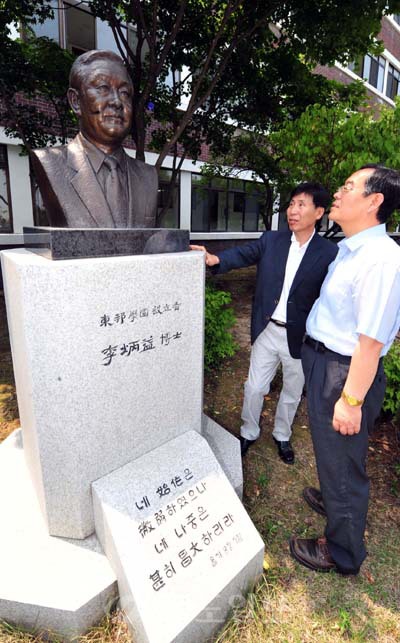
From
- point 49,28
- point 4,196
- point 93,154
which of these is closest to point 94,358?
point 93,154

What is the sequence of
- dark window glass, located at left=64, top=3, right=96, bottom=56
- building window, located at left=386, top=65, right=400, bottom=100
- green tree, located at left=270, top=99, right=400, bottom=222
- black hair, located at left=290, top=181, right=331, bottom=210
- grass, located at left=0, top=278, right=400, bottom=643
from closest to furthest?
grass, located at left=0, top=278, right=400, bottom=643 < black hair, located at left=290, top=181, right=331, bottom=210 < green tree, located at left=270, top=99, right=400, bottom=222 < dark window glass, located at left=64, top=3, right=96, bottom=56 < building window, located at left=386, top=65, right=400, bottom=100

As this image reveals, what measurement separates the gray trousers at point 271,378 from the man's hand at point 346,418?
1.00 meters

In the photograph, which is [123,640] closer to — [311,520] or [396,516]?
[311,520]

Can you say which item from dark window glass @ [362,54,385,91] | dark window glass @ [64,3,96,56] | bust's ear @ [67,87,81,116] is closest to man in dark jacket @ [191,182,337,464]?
bust's ear @ [67,87,81,116]

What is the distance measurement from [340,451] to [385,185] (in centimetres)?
132

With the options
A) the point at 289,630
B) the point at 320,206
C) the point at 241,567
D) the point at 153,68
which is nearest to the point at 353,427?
the point at 241,567

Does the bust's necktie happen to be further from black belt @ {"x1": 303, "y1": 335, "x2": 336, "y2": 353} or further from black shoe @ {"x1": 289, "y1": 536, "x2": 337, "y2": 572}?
black shoe @ {"x1": 289, "y1": 536, "x2": 337, "y2": 572}

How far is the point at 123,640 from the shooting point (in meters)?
1.80

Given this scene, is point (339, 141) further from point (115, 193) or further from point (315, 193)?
point (115, 193)

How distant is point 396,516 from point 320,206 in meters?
2.20

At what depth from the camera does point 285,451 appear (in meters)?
3.18

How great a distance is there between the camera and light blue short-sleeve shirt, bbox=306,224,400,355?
167 centimetres

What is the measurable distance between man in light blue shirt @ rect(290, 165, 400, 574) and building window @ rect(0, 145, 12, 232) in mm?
8458

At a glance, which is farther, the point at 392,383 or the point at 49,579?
the point at 392,383
